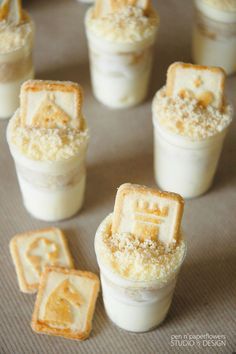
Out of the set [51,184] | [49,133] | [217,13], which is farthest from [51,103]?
[217,13]

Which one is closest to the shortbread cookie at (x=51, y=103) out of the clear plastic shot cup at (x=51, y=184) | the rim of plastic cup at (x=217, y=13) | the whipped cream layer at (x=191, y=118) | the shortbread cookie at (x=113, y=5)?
the clear plastic shot cup at (x=51, y=184)

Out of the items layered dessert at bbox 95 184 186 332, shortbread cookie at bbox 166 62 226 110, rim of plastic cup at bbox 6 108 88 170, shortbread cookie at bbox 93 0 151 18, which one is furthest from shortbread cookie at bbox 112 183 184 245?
shortbread cookie at bbox 93 0 151 18

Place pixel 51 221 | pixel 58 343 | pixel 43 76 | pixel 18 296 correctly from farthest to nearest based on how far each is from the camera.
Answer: pixel 43 76
pixel 51 221
pixel 18 296
pixel 58 343

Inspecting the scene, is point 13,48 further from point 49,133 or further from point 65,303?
point 65,303

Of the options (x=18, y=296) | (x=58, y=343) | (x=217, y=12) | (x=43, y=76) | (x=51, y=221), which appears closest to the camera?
(x=58, y=343)

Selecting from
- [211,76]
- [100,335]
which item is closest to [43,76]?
[211,76]

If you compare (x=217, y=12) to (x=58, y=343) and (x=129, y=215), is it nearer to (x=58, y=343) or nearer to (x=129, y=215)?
(x=129, y=215)
